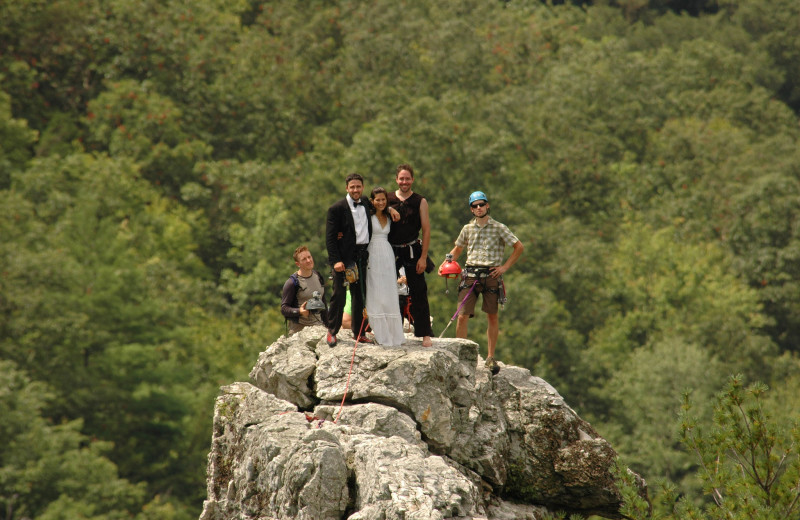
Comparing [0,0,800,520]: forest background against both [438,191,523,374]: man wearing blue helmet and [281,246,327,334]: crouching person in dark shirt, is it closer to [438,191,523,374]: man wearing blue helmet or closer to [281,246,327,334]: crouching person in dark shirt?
[281,246,327,334]: crouching person in dark shirt

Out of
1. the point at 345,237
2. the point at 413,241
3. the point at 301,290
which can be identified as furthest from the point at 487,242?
the point at 301,290

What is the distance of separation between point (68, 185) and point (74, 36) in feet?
31.7

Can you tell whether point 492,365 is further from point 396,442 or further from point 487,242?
point 396,442

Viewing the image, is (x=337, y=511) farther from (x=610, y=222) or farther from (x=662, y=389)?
(x=610, y=222)

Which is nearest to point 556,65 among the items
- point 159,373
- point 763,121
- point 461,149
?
point 763,121

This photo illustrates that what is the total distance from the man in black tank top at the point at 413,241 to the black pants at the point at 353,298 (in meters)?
0.49

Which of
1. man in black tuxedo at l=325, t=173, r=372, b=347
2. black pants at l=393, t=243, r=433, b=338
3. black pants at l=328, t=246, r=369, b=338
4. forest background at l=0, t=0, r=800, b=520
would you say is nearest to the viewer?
man in black tuxedo at l=325, t=173, r=372, b=347

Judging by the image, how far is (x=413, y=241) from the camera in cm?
1367

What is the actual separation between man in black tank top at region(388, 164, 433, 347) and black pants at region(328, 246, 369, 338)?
0.49m

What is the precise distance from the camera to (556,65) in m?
66.9

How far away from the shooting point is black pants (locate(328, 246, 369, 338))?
1332cm

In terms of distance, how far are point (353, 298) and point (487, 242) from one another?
1.92m

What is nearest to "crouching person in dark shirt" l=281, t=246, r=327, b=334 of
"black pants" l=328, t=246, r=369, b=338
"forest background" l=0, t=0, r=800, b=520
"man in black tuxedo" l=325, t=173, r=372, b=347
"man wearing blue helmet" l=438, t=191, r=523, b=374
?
"black pants" l=328, t=246, r=369, b=338

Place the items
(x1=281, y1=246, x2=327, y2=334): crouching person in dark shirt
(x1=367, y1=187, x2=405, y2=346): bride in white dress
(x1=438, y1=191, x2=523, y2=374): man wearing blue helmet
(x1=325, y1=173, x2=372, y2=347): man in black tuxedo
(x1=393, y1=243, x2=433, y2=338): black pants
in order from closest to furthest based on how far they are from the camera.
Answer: (x1=325, y1=173, x2=372, y2=347): man in black tuxedo < (x1=367, y1=187, x2=405, y2=346): bride in white dress < (x1=393, y1=243, x2=433, y2=338): black pants < (x1=438, y1=191, x2=523, y2=374): man wearing blue helmet < (x1=281, y1=246, x2=327, y2=334): crouching person in dark shirt
